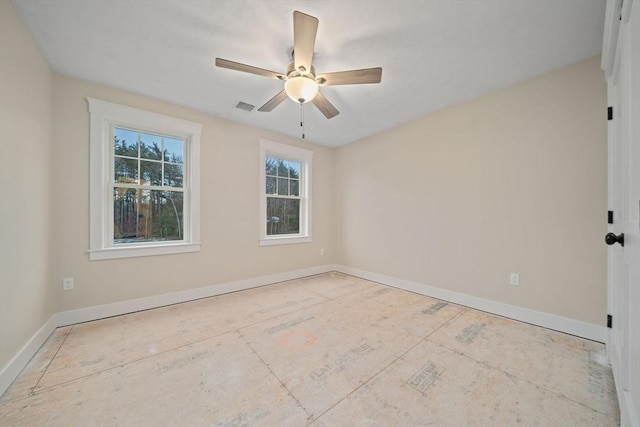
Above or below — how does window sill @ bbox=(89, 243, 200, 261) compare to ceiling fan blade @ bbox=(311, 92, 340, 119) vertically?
below

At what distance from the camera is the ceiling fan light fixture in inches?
74.1

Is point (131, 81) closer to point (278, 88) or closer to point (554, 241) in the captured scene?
point (278, 88)

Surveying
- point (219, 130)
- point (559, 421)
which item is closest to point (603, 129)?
point (559, 421)

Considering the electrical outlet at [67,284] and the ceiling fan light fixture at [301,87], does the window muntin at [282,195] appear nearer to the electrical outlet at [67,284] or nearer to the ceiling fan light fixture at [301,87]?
the ceiling fan light fixture at [301,87]

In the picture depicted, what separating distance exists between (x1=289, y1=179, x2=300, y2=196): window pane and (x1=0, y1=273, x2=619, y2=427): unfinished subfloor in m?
2.34

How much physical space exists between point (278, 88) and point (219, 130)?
123 cm

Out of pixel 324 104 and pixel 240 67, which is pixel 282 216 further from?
pixel 240 67

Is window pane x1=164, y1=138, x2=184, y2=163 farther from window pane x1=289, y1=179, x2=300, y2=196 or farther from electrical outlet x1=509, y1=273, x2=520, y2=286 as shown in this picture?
electrical outlet x1=509, y1=273, x2=520, y2=286

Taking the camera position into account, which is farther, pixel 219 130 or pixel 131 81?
pixel 219 130

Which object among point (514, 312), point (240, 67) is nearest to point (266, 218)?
point (240, 67)

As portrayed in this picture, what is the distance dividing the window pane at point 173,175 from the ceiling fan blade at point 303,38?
223cm

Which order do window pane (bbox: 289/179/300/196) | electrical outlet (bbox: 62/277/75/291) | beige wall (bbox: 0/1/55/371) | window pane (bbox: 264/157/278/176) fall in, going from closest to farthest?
1. beige wall (bbox: 0/1/55/371)
2. electrical outlet (bbox: 62/277/75/291)
3. window pane (bbox: 264/157/278/176)
4. window pane (bbox: 289/179/300/196)

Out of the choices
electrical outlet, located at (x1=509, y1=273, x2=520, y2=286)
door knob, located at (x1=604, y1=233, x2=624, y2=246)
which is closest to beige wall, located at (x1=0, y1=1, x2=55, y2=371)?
door knob, located at (x1=604, y1=233, x2=624, y2=246)

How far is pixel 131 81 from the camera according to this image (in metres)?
2.54
